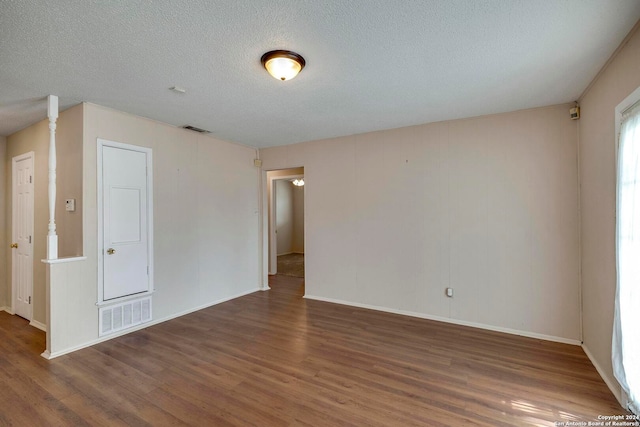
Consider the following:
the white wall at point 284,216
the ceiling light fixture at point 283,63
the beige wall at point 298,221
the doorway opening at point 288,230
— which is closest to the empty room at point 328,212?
the ceiling light fixture at point 283,63

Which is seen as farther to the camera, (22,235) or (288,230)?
(288,230)

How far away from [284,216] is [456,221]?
6.98m

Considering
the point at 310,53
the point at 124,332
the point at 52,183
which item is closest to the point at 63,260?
the point at 52,183

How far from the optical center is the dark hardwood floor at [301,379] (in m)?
2.03

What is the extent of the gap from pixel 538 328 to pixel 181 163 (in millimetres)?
5033

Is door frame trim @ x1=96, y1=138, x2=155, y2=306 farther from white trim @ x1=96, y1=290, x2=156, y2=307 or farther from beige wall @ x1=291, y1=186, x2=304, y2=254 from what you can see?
beige wall @ x1=291, y1=186, x2=304, y2=254

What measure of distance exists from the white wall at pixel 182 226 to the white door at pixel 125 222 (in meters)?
0.12

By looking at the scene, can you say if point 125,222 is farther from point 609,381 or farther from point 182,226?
point 609,381

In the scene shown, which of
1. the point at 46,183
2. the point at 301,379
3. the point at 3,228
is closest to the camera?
the point at 301,379

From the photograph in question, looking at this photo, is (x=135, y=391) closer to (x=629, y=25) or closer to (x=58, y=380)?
(x=58, y=380)

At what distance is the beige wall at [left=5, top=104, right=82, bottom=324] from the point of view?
10.4 ft

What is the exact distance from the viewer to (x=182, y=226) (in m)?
4.12

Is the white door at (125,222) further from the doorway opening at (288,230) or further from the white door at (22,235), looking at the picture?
the doorway opening at (288,230)

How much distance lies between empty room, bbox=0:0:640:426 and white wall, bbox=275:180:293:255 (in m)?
4.43
